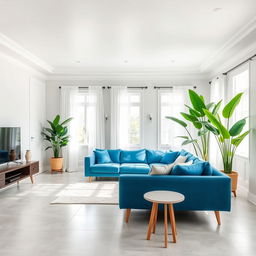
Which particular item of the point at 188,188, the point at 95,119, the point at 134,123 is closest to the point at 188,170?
the point at 188,188

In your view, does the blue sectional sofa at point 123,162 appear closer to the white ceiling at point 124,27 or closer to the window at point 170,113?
the window at point 170,113

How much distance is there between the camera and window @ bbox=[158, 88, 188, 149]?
7.51m

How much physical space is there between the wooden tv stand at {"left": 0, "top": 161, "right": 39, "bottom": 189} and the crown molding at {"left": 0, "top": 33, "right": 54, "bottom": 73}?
2431mm

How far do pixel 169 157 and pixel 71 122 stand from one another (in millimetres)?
3169

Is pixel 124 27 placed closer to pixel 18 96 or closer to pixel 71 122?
pixel 18 96

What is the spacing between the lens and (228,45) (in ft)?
16.5

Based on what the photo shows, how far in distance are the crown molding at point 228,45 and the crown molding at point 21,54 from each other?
4287 millimetres

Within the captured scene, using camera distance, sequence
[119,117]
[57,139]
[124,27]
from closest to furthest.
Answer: [124,27] < [57,139] < [119,117]

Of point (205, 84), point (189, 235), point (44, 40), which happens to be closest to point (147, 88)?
point (205, 84)

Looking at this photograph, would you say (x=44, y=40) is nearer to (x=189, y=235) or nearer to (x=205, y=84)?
(x=189, y=235)

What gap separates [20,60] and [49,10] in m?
2.70

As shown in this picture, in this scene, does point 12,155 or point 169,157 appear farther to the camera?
point 169,157

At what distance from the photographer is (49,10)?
12.1 feet

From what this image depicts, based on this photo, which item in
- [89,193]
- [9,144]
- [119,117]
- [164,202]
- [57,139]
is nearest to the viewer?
[164,202]
